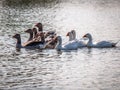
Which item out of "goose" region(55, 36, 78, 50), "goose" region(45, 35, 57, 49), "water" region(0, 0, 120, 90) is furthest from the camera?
"goose" region(45, 35, 57, 49)

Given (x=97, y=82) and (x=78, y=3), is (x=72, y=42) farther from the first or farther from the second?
(x=78, y=3)

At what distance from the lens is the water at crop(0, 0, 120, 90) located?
61.9 feet

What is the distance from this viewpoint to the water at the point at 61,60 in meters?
18.9

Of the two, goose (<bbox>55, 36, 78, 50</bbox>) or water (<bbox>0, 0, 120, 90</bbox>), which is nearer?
water (<bbox>0, 0, 120, 90</bbox>)

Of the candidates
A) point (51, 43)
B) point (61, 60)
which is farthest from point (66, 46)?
point (61, 60)

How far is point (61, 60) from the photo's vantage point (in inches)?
901

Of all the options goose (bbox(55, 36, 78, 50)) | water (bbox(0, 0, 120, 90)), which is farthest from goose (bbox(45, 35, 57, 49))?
water (bbox(0, 0, 120, 90))

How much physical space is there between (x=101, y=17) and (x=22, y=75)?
19.6 metres

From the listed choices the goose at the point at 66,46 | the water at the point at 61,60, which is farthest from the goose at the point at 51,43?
the water at the point at 61,60

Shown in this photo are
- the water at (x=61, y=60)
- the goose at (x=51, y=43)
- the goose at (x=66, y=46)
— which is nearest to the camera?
the water at (x=61, y=60)

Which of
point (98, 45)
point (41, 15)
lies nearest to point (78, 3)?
point (41, 15)

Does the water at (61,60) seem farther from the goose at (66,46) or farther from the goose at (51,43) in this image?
the goose at (51,43)

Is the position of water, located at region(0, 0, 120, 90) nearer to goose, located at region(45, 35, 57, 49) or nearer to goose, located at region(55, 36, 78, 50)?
goose, located at region(55, 36, 78, 50)

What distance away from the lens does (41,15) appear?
39.6 m
